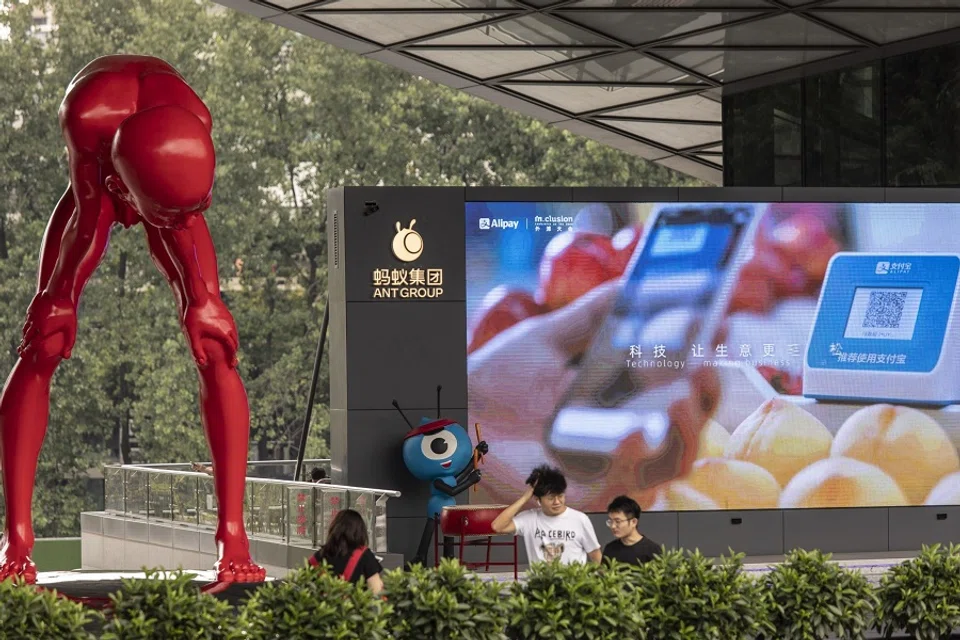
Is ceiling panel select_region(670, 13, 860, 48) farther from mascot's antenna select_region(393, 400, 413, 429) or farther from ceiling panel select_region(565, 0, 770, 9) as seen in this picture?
mascot's antenna select_region(393, 400, 413, 429)

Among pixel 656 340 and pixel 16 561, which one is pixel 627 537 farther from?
pixel 656 340

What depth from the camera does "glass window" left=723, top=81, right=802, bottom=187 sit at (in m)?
21.8

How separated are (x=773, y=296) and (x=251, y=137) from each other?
23.1m

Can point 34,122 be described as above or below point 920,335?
above

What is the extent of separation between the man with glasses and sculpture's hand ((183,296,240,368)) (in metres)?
2.52

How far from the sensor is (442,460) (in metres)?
15.9

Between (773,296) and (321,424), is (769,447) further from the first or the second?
(321,424)

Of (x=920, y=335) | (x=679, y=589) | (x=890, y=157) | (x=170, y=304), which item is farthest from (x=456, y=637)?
(x=170, y=304)

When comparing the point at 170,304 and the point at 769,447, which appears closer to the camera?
the point at 769,447

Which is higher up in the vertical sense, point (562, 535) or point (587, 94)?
point (587, 94)

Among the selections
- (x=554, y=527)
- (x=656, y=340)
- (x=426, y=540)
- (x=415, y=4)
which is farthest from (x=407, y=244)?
(x=554, y=527)

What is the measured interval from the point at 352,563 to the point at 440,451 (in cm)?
735

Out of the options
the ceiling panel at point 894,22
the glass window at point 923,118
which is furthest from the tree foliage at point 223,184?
the ceiling panel at point 894,22

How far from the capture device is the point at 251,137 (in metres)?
38.4
